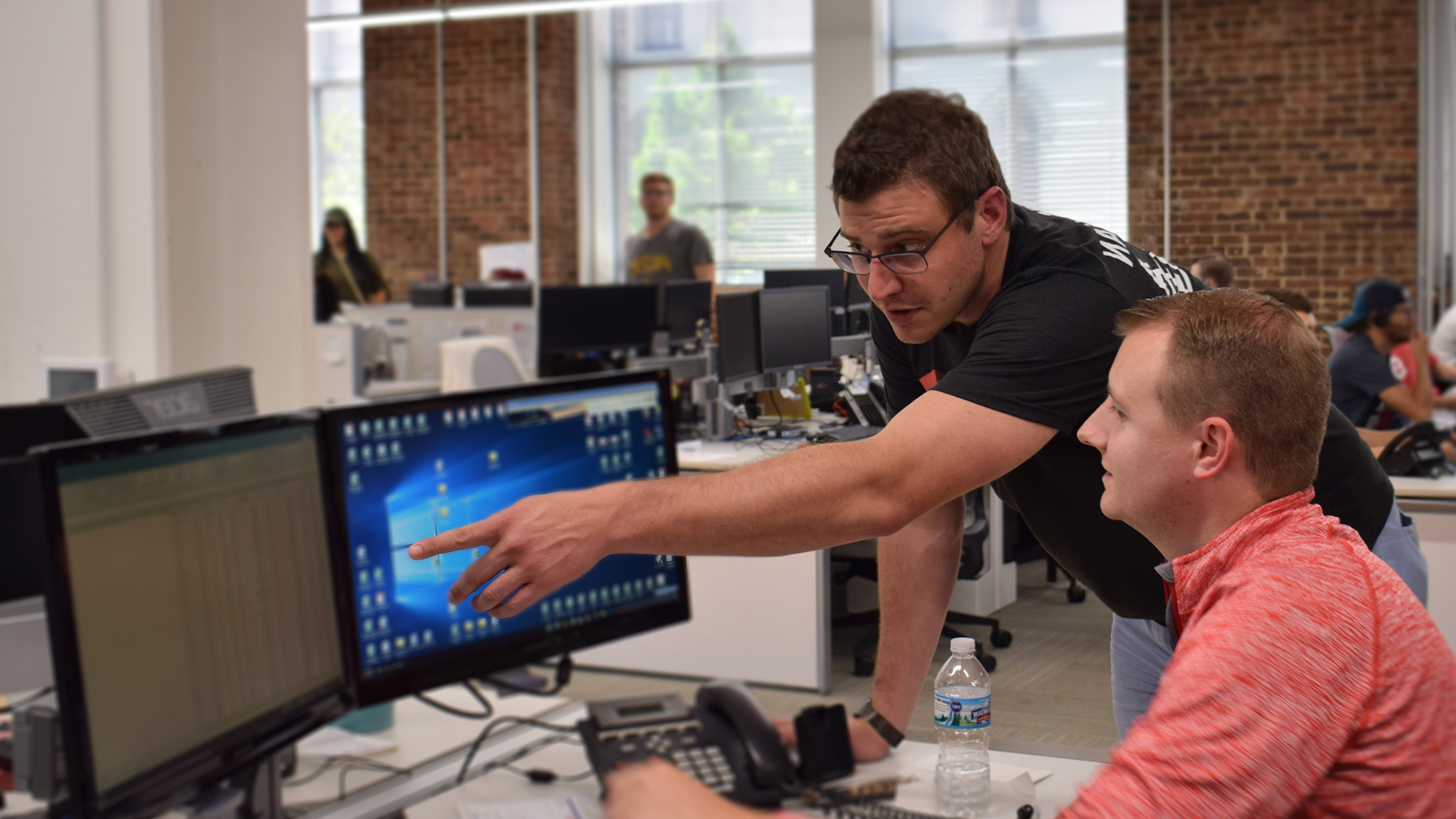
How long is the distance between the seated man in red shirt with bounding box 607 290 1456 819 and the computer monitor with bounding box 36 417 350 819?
0.48m

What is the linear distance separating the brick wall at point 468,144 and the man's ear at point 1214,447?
766 cm

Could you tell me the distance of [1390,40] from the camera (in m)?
6.56

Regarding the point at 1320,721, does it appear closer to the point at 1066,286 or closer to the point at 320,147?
the point at 1066,286

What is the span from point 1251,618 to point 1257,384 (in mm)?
213

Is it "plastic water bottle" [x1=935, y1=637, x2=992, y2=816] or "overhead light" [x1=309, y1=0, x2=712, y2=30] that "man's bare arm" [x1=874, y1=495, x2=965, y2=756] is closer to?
"plastic water bottle" [x1=935, y1=637, x2=992, y2=816]

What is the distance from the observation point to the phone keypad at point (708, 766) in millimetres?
1330

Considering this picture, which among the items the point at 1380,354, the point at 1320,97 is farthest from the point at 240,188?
the point at 1320,97

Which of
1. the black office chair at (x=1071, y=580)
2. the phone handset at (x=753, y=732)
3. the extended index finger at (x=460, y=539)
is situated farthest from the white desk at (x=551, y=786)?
the extended index finger at (x=460, y=539)

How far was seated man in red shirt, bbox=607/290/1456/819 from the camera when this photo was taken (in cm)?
83

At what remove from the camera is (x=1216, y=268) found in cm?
196

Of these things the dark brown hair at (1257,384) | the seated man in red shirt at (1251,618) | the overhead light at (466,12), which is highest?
the overhead light at (466,12)

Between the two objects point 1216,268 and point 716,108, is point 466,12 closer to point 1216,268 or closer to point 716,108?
point 716,108

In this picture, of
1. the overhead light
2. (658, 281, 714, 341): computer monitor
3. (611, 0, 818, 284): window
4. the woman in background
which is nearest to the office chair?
(658, 281, 714, 341): computer monitor

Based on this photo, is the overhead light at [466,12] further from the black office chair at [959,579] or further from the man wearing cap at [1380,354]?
the black office chair at [959,579]
